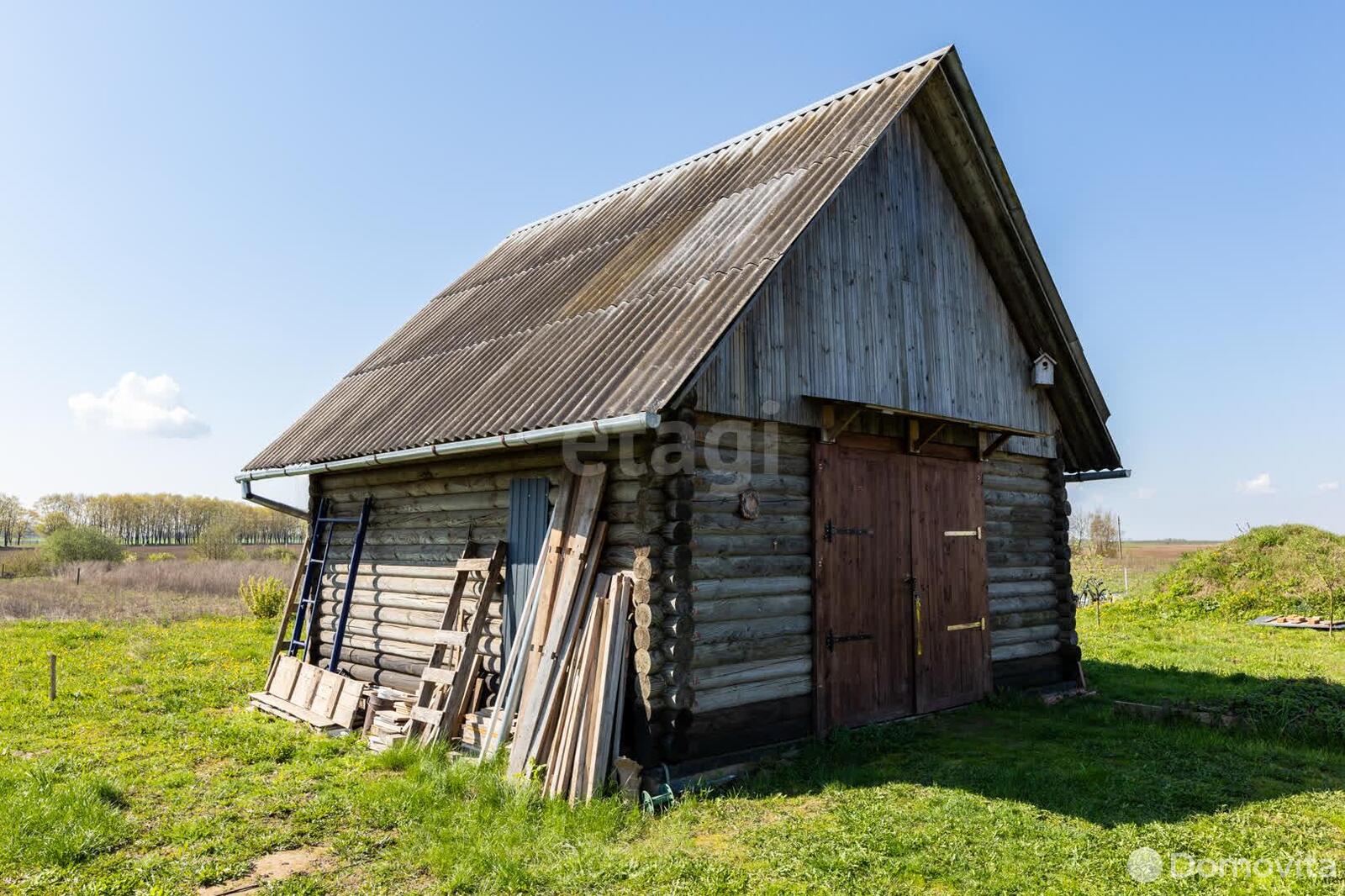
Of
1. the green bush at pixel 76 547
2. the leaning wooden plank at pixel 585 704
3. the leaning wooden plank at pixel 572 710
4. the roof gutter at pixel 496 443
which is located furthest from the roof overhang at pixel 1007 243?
the green bush at pixel 76 547

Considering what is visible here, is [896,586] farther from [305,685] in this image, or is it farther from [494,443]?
[305,685]

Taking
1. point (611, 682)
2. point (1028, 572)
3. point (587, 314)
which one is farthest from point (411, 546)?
point (1028, 572)

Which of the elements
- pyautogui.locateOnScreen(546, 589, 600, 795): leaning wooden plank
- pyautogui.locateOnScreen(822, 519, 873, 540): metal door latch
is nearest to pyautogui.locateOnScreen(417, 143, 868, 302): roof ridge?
pyautogui.locateOnScreen(822, 519, 873, 540): metal door latch

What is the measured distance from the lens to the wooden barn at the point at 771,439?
24.5 ft

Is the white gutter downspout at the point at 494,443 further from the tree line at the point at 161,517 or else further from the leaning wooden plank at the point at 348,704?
the tree line at the point at 161,517

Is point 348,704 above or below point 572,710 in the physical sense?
below

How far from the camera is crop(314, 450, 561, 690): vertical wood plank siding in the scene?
352 inches

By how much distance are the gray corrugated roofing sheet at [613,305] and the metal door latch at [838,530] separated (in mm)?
2504

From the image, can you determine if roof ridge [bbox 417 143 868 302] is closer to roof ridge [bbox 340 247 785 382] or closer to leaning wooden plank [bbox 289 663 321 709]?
roof ridge [bbox 340 247 785 382]

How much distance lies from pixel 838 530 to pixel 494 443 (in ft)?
11.3

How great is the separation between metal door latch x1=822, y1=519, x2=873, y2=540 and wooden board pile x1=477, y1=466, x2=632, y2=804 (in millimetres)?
2324

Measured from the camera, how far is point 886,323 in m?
9.55

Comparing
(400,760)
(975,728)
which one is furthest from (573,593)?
(975,728)

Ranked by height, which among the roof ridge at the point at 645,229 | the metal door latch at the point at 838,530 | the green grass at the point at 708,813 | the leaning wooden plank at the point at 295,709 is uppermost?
the roof ridge at the point at 645,229
